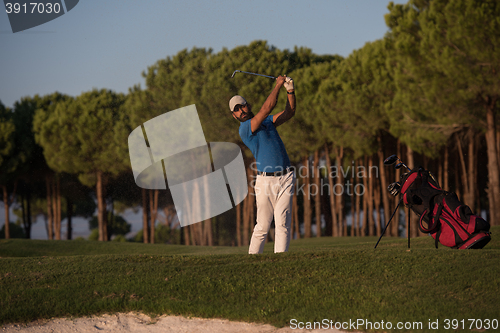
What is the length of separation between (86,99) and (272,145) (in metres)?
24.4

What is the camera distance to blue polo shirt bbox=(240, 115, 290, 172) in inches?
242

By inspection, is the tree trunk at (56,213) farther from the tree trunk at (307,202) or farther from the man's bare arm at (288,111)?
the man's bare arm at (288,111)

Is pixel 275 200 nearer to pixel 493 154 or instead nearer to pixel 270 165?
pixel 270 165

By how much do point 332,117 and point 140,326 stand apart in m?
19.1

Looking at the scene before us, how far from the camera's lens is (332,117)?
75.0 feet

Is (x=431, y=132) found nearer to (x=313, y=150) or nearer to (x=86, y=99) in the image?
(x=313, y=150)

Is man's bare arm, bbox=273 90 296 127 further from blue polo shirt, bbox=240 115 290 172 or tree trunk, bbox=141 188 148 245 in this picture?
tree trunk, bbox=141 188 148 245

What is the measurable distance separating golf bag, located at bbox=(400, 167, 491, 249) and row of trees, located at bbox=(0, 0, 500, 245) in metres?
10.8

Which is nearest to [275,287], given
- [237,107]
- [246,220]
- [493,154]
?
[237,107]

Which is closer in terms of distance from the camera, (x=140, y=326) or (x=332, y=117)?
(x=140, y=326)

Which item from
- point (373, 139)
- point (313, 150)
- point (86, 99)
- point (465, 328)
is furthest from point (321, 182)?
point (465, 328)

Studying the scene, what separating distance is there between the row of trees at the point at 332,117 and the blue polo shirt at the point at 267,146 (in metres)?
12.0

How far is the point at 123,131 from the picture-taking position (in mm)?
26688

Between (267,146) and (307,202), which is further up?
(267,146)
